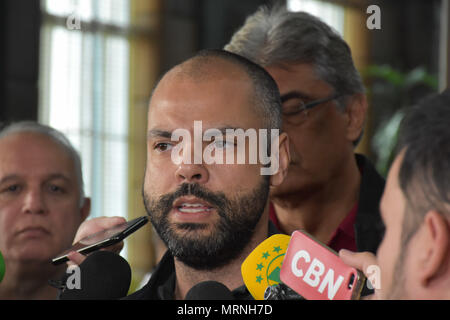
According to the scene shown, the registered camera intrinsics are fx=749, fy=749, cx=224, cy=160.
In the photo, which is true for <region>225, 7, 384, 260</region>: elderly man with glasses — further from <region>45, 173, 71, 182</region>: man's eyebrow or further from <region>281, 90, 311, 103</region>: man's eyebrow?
<region>45, 173, 71, 182</region>: man's eyebrow

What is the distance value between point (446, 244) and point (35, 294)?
102 cm

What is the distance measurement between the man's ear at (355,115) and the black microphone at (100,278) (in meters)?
0.74

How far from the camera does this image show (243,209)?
3.29 feet

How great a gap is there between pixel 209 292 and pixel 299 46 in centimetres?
81

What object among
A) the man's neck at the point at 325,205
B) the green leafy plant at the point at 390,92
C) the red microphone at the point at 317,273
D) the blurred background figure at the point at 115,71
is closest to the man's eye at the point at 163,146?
the red microphone at the point at 317,273

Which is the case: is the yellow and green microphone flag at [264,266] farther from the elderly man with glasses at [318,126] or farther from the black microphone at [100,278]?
the elderly man with glasses at [318,126]

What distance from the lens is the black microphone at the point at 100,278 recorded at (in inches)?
40.8

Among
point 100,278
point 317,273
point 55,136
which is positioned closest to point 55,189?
point 55,136

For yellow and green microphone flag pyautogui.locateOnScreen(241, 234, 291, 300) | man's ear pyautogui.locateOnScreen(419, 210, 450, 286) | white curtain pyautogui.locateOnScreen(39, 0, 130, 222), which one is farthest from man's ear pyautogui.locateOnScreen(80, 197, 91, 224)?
white curtain pyautogui.locateOnScreen(39, 0, 130, 222)

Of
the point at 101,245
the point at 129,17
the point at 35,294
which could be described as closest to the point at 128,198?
the point at 129,17

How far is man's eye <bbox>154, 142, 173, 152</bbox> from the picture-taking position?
1021 millimetres

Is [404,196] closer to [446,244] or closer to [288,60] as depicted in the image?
[446,244]

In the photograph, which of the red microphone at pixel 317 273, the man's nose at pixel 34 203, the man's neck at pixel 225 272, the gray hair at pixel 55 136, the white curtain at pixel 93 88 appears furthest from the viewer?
the white curtain at pixel 93 88

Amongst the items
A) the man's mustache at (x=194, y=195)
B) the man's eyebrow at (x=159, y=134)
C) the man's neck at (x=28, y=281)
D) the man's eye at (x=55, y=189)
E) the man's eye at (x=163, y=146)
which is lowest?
the man's neck at (x=28, y=281)
